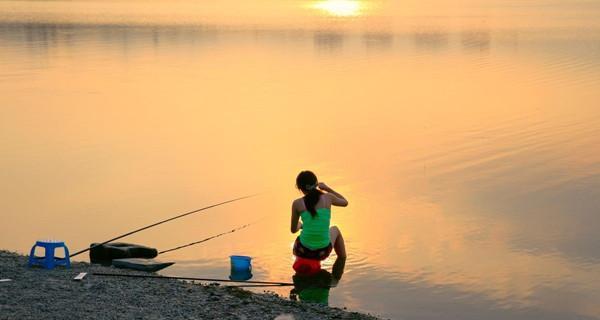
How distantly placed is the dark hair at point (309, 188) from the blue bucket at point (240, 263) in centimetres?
72

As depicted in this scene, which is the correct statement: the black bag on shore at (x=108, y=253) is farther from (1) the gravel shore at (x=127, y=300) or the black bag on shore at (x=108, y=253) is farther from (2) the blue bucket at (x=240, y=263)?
(2) the blue bucket at (x=240, y=263)

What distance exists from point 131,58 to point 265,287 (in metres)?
23.8

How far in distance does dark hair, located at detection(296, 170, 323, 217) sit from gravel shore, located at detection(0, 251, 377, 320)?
107 centimetres

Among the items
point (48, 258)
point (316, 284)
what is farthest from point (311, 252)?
point (48, 258)

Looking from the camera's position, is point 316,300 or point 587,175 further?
point 587,175

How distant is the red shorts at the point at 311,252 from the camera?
8766 millimetres

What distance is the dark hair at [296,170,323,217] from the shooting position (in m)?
8.55

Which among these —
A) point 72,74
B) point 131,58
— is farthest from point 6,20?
point 72,74

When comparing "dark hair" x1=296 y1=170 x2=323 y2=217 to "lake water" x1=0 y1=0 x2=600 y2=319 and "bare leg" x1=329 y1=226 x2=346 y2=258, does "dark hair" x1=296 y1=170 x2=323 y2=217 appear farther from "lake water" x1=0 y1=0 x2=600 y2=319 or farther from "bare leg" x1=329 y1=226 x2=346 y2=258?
"lake water" x1=0 y1=0 x2=600 y2=319

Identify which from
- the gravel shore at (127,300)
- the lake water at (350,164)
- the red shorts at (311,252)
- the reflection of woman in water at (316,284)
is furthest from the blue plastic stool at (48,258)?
the red shorts at (311,252)

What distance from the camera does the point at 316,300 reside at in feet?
26.9

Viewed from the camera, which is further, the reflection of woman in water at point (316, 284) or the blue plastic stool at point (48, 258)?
the reflection of woman in water at point (316, 284)

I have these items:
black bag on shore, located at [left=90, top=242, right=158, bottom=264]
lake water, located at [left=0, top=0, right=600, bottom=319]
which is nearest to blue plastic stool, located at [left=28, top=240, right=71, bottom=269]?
black bag on shore, located at [left=90, top=242, right=158, bottom=264]

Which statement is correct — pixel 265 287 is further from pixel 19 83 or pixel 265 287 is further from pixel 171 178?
pixel 19 83
